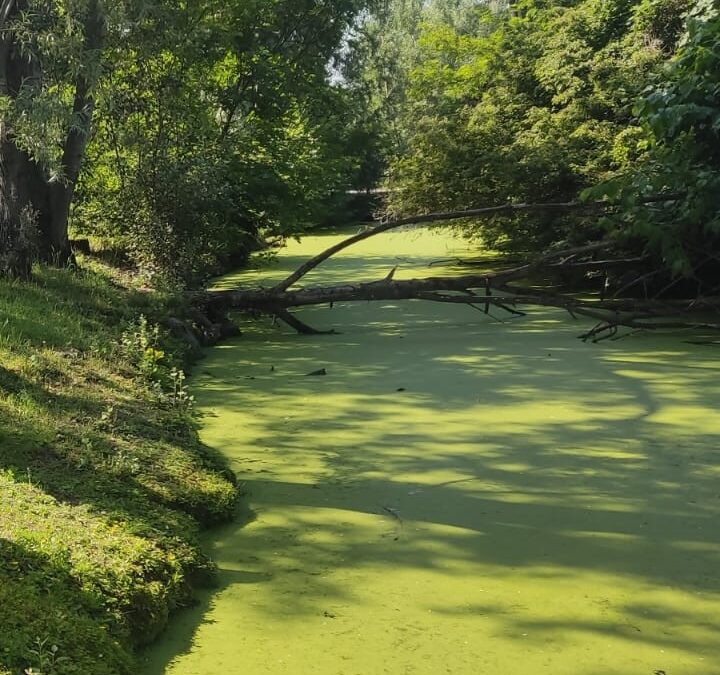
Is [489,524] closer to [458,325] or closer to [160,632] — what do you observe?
[160,632]

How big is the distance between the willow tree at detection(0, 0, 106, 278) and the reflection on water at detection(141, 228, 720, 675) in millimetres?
1635

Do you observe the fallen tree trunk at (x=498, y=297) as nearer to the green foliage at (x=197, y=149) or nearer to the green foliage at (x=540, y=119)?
the green foliage at (x=197, y=149)

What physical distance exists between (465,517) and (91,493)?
4.35 feet

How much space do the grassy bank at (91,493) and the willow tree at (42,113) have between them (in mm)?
954

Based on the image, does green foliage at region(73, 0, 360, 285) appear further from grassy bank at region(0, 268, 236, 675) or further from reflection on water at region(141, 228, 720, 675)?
reflection on water at region(141, 228, 720, 675)

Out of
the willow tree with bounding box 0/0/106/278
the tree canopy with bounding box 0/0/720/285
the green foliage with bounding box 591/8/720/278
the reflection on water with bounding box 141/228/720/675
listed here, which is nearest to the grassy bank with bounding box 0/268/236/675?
the reflection on water with bounding box 141/228/720/675

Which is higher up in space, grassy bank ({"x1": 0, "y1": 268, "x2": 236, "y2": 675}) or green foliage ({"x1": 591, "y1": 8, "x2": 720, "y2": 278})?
green foliage ({"x1": 591, "y1": 8, "x2": 720, "y2": 278})

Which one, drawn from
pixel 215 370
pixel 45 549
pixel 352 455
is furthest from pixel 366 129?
pixel 45 549

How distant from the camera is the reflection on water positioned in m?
2.15

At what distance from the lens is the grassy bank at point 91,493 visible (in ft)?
6.36

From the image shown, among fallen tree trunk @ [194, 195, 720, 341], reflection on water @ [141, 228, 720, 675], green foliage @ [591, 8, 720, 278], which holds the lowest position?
reflection on water @ [141, 228, 720, 675]

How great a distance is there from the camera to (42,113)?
3961mm

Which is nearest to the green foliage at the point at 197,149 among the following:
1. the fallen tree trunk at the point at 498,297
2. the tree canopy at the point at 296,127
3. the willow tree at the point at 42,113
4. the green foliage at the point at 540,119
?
the tree canopy at the point at 296,127

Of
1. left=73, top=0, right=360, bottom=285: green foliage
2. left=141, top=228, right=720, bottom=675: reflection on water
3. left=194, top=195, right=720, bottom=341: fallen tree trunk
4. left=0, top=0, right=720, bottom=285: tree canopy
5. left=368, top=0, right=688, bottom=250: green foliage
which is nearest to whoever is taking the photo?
left=141, top=228, right=720, bottom=675: reflection on water
